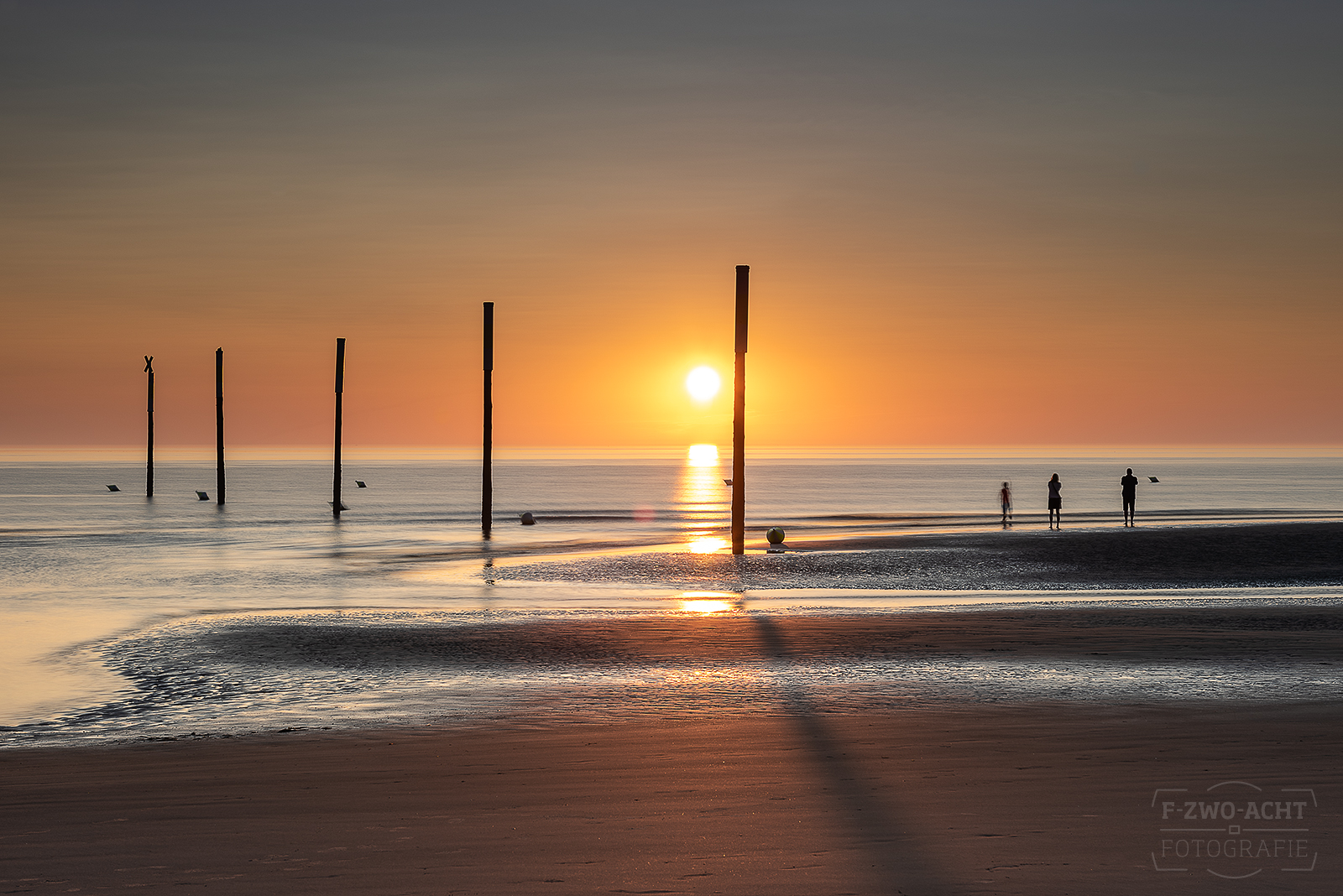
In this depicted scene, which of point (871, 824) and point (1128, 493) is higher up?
point (1128, 493)

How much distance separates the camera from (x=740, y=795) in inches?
341

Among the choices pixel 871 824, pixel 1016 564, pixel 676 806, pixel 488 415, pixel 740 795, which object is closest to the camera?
pixel 871 824

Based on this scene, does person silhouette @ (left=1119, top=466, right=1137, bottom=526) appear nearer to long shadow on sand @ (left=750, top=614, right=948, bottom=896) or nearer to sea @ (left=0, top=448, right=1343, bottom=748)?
sea @ (left=0, top=448, right=1343, bottom=748)

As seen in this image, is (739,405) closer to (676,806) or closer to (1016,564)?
(1016,564)

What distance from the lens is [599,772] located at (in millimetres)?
9352

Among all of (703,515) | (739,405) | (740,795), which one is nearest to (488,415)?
(739,405)

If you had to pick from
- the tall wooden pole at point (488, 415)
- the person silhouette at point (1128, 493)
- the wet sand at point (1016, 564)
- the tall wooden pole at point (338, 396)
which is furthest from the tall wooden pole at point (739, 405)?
the tall wooden pole at point (338, 396)

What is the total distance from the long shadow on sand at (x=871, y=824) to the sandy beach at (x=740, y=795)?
0.03 meters

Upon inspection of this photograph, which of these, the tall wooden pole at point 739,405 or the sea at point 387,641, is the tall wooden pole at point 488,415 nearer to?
the sea at point 387,641

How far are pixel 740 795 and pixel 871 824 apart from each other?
1.10 meters

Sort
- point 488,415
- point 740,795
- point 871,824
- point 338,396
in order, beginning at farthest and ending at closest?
point 338,396 → point 488,415 → point 740,795 → point 871,824

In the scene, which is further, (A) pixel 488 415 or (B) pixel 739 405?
(A) pixel 488 415

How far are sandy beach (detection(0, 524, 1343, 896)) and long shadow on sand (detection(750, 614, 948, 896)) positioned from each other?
3cm

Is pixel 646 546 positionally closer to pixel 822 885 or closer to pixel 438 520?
pixel 438 520
